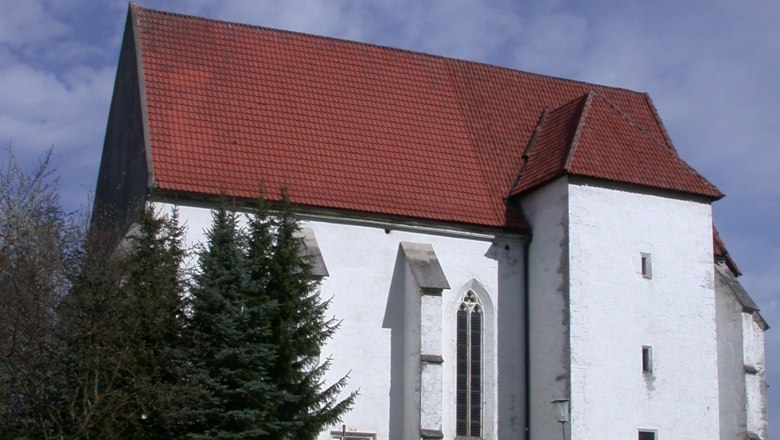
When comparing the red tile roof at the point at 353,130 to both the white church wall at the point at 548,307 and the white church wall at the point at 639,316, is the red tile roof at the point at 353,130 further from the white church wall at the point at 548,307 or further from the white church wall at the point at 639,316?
the white church wall at the point at 639,316

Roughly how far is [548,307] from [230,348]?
8.49m

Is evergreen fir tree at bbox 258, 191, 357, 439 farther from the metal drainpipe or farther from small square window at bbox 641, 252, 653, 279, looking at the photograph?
small square window at bbox 641, 252, 653, 279

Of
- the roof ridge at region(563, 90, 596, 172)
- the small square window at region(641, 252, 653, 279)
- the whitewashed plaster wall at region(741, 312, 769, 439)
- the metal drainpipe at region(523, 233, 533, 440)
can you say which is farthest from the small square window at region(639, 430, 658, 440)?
the roof ridge at region(563, 90, 596, 172)

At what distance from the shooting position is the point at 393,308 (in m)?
24.6

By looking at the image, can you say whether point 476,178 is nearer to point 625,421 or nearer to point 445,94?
point 445,94

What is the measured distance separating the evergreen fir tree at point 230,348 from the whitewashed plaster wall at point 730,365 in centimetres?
1261

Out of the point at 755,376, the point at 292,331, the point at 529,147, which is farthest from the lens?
the point at 529,147

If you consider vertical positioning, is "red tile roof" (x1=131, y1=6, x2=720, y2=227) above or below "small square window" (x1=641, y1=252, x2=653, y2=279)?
above

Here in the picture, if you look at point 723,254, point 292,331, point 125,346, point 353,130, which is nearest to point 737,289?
point 723,254

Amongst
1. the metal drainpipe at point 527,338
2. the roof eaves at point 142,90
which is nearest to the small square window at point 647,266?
the metal drainpipe at point 527,338

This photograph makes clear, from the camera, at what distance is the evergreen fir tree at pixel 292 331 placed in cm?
1962

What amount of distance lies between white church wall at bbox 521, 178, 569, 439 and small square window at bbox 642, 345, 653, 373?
1878 millimetres

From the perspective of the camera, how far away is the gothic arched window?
24891 mm

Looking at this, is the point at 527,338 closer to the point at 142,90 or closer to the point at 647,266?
the point at 647,266
